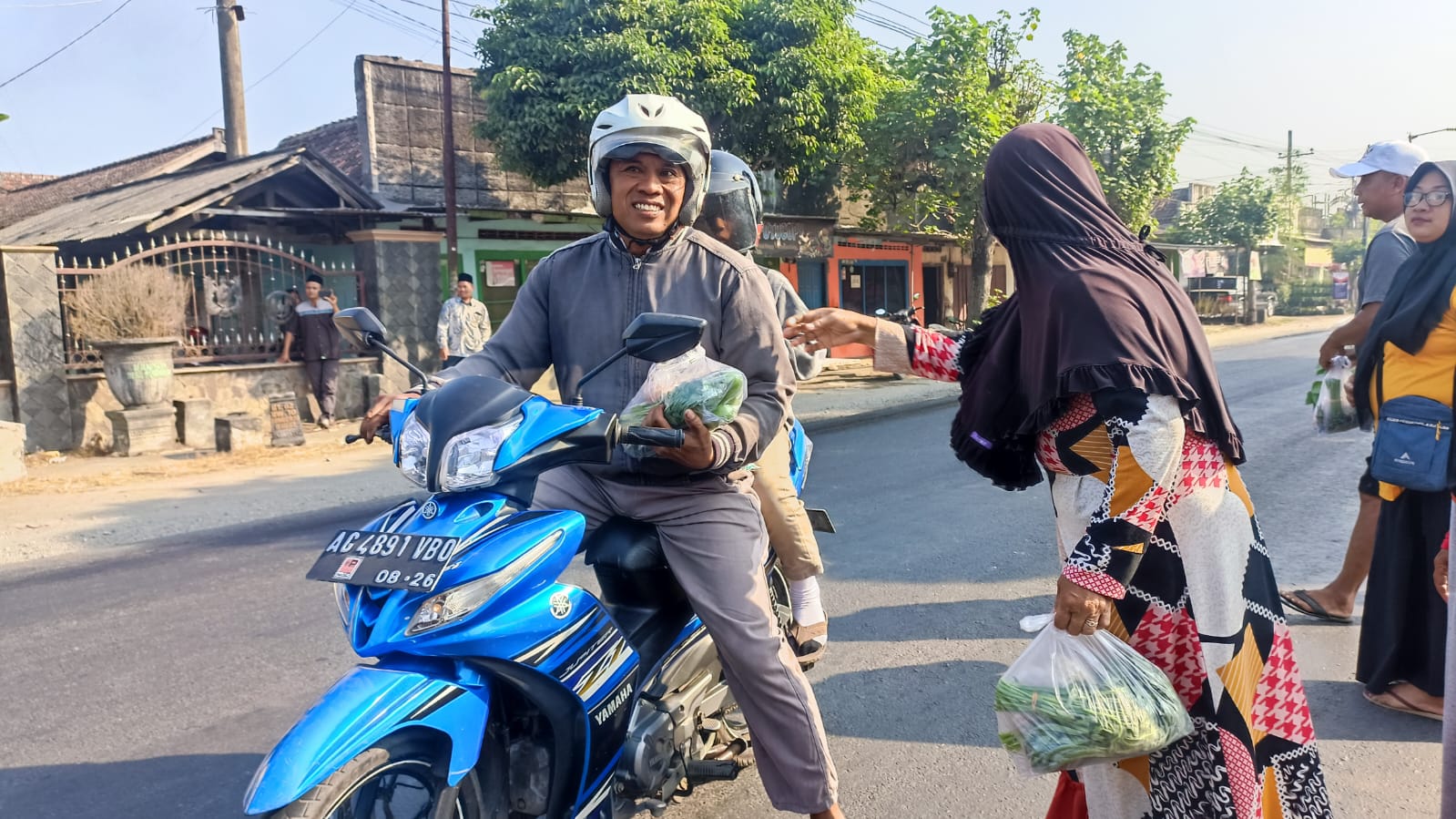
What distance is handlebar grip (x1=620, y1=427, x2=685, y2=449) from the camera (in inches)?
84.3

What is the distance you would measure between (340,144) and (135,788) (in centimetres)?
1789

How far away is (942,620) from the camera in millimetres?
4512

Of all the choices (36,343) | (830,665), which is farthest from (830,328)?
(36,343)

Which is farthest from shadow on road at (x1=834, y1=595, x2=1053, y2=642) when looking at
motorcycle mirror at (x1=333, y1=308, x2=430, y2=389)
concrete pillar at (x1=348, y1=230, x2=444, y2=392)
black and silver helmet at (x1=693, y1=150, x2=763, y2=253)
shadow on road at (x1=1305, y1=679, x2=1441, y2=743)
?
concrete pillar at (x1=348, y1=230, x2=444, y2=392)

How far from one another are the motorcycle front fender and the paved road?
116 centimetres

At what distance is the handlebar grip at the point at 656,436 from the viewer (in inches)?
84.3

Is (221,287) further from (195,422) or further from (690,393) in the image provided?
(690,393)

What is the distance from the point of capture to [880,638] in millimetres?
4301

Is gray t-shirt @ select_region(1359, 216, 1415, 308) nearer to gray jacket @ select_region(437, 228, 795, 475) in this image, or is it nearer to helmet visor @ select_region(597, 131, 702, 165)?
gray jacket @ select_region(437, 228, 795, 475)

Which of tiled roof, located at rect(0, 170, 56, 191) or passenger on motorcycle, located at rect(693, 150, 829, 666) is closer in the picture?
passenger on motorcycle, located at rect(693, 150, 829, 666)

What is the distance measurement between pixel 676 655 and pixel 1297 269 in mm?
52269

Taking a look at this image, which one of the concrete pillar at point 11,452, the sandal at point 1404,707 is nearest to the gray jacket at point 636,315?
the sandal at point 1404,707

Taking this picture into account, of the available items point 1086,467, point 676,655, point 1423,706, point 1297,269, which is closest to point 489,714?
point 676,655

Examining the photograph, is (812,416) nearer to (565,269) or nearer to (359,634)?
(565,269)
